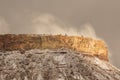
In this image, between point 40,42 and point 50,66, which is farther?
point 40,42

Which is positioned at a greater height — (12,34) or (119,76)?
(12,34)

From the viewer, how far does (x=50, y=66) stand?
58531 millimetres

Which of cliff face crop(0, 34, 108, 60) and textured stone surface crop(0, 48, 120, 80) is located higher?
cliff face crop(0, 34, 108, 60)

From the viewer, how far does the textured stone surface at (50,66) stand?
57.2 m

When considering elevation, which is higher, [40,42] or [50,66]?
[40,42]

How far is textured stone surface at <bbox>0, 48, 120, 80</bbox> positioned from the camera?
57219 millimetres

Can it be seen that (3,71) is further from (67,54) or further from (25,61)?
(67,54)

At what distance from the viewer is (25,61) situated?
59469 mm

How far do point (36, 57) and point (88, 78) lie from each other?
5.72 meters

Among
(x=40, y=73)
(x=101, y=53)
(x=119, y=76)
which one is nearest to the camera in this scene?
(x=40, y=73)

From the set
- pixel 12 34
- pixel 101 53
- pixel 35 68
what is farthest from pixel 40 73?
pixel 101 53

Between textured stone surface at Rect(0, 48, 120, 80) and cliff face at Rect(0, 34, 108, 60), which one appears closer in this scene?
textured stone surface at Rect(0, 48, 120, 80)

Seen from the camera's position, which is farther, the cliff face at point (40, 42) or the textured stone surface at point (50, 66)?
the cliff face at point (40, 42)

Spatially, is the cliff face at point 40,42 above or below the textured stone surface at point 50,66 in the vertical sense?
above
